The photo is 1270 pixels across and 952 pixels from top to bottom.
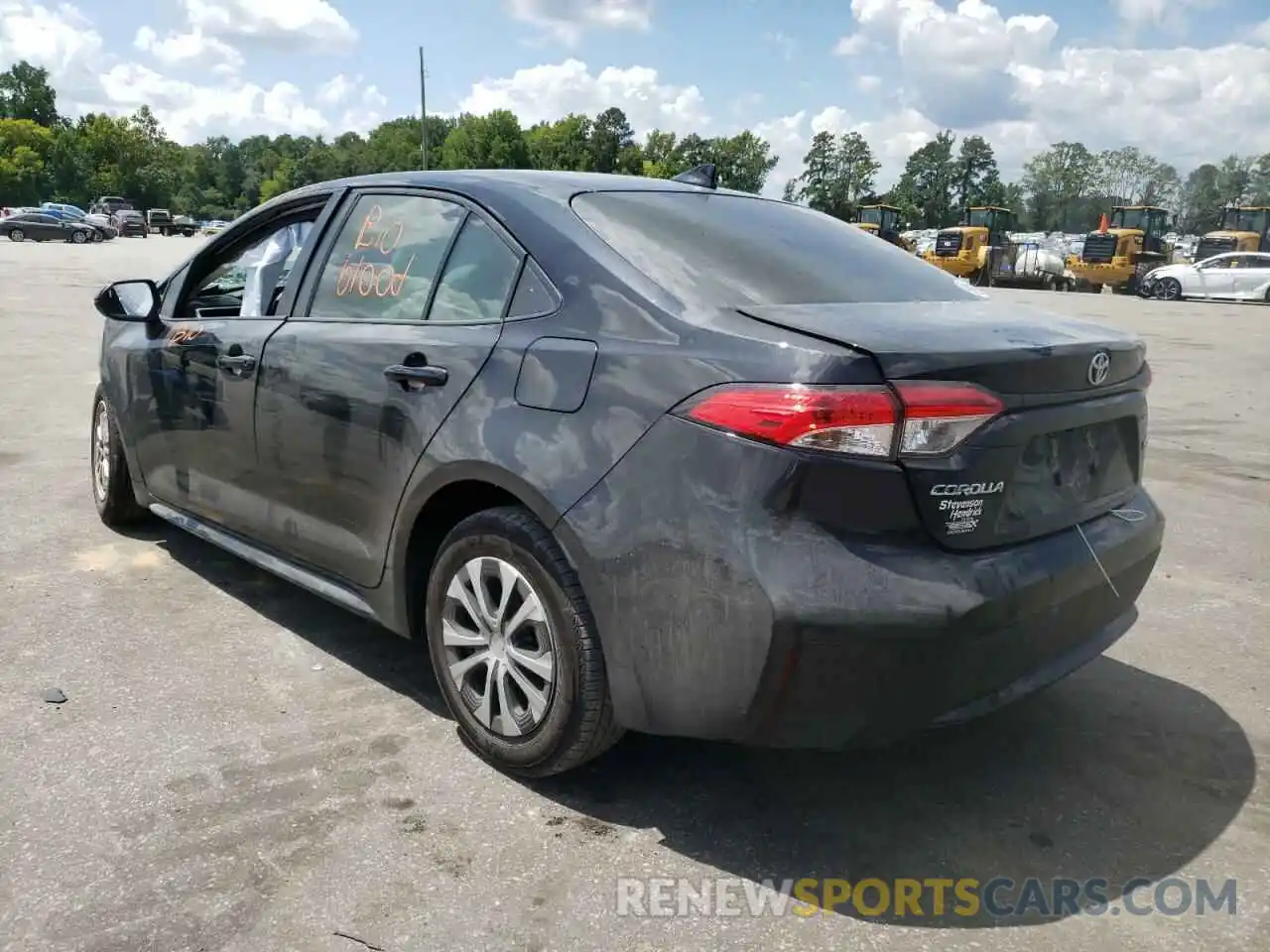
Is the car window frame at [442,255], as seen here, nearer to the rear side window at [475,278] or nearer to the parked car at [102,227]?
the rear side window at [475,278]

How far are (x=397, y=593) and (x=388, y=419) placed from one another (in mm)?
530

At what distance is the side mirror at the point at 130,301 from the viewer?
433 cm

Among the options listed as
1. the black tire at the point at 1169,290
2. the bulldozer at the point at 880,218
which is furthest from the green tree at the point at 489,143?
the black tire at the point at 1169,290

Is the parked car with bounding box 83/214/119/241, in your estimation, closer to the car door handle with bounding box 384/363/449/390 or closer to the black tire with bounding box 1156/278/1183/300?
the black tire with bounding box 1156/278/1183/300

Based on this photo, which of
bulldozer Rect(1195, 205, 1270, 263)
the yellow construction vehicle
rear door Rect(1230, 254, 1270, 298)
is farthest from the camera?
bulldozer Rect(1195, 205, 1270, 263)

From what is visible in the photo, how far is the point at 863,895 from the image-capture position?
2412mm

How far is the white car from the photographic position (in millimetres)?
30453

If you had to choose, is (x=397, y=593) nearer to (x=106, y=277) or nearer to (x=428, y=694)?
(x=428, y=694)

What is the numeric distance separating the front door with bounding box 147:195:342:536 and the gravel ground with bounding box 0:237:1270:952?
0.51m

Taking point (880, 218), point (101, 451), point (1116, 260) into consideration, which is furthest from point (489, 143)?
point (101, 451)

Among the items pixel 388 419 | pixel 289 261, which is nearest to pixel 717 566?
pixel 388 419

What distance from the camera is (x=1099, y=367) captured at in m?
2.69

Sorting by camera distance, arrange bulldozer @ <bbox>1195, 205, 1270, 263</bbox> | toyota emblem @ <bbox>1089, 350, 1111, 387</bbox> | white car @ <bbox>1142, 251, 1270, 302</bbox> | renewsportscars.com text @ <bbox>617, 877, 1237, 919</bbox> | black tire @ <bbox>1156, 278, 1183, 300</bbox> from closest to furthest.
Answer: renewsportscars.com text @ <bbox>617, 877, 1237, 919</bbox>
toyota emblem @ <bbox>1089, 350, 1111, 387</bbox>
white car @ <bbox>1142, 251, 1270, 302</bbox>
black tire @ <bbox>1156, 278, 1183, 300</bbox>
bulldozer @ <bbox>1195, 205, 1270, 263</bbox>

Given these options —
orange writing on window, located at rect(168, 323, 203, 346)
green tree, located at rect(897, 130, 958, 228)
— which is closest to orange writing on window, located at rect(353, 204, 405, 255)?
orange writing on window, located at rect(168, 323, 203, 346)
